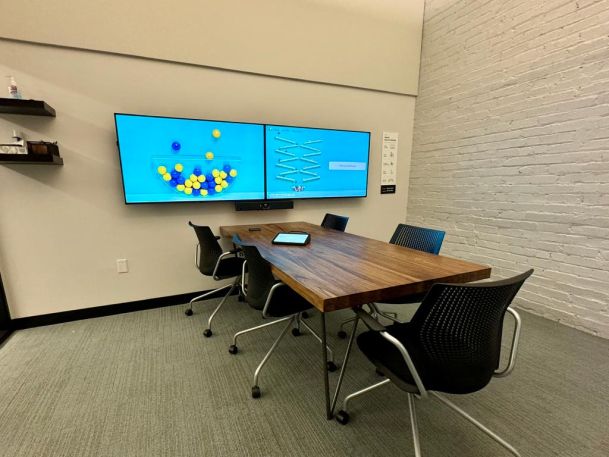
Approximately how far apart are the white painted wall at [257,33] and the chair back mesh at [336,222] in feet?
4.94

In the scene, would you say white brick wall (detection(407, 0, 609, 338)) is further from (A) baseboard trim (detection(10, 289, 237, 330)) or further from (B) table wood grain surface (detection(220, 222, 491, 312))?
(A) baseboard trim (detection(10, 289, 237, 330))

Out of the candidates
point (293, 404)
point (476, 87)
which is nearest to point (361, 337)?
point (293, 404)

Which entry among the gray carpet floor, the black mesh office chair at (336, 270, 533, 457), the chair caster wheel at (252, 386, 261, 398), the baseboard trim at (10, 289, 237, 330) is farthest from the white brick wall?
the baseboard trim at (10, 289, 237, 330)

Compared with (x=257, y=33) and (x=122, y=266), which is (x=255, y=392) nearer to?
(x=122, y=266)

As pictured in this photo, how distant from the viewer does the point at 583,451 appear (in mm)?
A: 1294

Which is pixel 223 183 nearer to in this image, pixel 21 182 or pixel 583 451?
pixel 21 182

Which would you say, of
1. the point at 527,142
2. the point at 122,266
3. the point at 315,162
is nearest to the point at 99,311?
the point at 122,266

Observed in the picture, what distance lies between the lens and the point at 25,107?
1.98 metres

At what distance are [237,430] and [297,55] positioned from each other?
316 centimetres

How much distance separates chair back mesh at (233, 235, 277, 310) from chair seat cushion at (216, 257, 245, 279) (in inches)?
26.3

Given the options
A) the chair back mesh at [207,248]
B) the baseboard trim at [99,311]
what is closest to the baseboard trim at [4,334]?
the baseboard trim at [99,311]

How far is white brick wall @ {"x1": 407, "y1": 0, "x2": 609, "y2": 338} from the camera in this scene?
2.19 meters

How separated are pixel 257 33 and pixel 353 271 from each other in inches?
99.2

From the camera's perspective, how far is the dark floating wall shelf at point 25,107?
6.32ft
